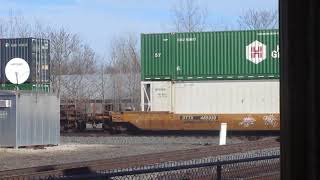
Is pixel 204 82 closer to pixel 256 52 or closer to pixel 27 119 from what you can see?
pixel 256 52

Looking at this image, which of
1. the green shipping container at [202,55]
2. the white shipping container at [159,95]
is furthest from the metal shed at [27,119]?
the green shipping container at [202,55]

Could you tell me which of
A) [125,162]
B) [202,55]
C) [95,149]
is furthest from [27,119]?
[125,162]

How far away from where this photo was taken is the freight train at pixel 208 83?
95.6ft

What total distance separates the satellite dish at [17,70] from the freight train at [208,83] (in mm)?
5194

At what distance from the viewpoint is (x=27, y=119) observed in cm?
2378

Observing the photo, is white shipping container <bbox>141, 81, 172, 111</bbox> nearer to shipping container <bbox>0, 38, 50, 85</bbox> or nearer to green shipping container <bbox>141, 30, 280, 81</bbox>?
green shipping container <bbox>141, 30, 280, 81</bbox>

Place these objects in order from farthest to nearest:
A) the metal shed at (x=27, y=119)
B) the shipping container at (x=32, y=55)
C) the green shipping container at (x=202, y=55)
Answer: the shipping container at (x=32, y=55), the green shipping container at (x=202, y=55), the metal shed at (x=27, y=119)

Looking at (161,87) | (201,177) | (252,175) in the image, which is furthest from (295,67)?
(161,87)

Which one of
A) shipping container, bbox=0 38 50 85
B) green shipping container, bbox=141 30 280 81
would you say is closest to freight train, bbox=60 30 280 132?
green shipping container, bbox=141 30 280 81

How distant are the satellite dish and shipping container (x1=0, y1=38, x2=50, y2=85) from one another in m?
2.24

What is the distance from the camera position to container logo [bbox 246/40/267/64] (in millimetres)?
29375

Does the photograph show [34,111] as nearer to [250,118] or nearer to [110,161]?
[250,118]

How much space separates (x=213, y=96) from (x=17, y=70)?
934cm

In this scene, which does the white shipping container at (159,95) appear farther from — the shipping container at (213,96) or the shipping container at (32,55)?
the shipping container at (32,55)
